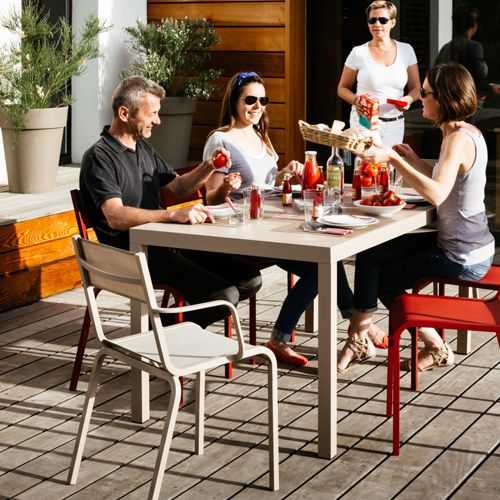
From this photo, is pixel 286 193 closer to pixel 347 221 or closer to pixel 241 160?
pixel 241 160

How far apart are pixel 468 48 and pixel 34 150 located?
2913mm

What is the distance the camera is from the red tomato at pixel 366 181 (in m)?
4.90

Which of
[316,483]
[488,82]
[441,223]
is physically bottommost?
[316,483]

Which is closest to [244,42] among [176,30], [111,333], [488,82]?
[176,30]

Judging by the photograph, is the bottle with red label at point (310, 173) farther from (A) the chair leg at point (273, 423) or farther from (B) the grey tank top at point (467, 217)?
(A) the chair leg at point (273, 423)

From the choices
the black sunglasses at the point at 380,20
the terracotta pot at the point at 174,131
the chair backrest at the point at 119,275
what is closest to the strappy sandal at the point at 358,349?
the chair backrest at the point at 119,275

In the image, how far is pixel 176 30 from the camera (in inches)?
304

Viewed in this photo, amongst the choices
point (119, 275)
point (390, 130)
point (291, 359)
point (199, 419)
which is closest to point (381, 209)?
point (291, 359)

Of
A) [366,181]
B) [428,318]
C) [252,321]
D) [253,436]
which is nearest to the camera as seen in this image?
[428,318]

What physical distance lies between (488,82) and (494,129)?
0.32m

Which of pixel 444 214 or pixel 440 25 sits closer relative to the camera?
pixel 444 214

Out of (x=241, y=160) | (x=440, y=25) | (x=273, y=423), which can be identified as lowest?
(x=273, y=423)

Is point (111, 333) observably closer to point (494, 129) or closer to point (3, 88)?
point (3, 88)

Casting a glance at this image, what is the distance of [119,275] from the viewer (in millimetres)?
3328
